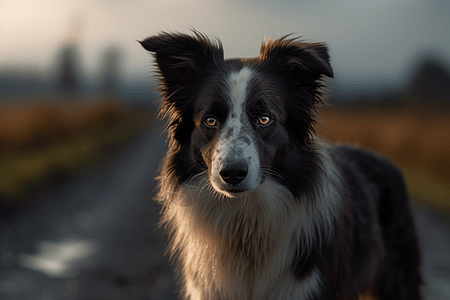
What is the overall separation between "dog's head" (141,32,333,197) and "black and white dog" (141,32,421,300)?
1 cm

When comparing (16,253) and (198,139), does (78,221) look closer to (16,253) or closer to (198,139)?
(16,253)

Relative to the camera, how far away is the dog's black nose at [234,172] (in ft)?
9.20

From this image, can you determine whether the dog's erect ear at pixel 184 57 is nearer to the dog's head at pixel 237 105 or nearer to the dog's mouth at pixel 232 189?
the dog's head at pixel 237 105

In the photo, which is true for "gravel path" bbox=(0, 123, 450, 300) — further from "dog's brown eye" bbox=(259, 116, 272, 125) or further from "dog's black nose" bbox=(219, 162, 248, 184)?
"dog's brown eye" bbox=(259, 116, 272, 125)

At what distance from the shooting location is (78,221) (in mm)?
7578

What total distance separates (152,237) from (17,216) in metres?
2.82

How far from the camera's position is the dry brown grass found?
970cm

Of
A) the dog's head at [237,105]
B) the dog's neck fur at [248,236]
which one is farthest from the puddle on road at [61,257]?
the dog's head at [237,105]

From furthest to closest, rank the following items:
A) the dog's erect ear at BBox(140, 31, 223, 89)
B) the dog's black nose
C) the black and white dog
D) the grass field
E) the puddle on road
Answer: the grass field
the puddle on road
the dog's erect ear at BBox(140, 31, 223, 89)
the black and white dog
the dog's black nose

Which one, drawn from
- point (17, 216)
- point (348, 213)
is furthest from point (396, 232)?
point (17, 216)

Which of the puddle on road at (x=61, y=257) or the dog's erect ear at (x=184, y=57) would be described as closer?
the dog's erect ear at (x=184, y=57)

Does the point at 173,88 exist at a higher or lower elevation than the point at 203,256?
higher

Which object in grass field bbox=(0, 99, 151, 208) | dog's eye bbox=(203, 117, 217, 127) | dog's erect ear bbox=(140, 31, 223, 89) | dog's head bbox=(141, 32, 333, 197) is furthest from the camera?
grass field bbox=(0, 99, 151, 208)

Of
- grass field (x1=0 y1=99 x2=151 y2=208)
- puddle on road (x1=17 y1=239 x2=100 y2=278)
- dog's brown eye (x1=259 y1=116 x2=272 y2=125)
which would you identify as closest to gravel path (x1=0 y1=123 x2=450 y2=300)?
puddle on road (x1=17 y1=239 x2=100 y2=278)
